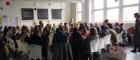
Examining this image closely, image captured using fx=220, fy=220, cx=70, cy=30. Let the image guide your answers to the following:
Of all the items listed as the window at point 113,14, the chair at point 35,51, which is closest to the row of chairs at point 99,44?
the chair at point 35,51

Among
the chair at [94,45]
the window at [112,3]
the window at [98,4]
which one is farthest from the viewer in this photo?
the window at [98,4]

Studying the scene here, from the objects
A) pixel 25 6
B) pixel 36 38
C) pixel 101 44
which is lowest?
pixel 101 44

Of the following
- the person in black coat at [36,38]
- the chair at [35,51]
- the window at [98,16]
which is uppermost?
the window at [98,16]

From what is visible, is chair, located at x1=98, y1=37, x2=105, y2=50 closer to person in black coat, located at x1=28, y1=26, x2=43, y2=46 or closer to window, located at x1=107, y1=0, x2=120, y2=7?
person in black coat, located at x1=28, y1=26, x2=43, y2=46

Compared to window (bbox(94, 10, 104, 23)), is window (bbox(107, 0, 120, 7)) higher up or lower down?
higher up

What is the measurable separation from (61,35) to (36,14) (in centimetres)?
897

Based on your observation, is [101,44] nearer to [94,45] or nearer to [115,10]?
[94,45]

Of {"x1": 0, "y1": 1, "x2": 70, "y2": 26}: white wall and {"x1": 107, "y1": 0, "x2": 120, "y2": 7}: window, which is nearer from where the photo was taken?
{"x1": 107, "y1": 0, "x2": 120, "y2": 7}: window

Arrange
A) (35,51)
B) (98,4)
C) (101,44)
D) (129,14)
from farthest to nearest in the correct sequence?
(98,4), (129,14), (101,44), (35,51)

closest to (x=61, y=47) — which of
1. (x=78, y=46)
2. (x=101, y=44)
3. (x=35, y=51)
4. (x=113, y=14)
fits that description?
(x=78, y=46)

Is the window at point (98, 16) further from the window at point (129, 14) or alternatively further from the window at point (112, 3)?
the window at point (129, 14)

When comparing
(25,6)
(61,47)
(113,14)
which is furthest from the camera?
(25,6)

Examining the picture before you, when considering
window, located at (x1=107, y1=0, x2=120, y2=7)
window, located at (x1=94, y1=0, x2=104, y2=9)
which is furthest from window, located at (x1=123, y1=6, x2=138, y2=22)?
window, located at (x1=94, y1=0, x2=104, y2=9)

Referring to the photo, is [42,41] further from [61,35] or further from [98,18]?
[98,18]
